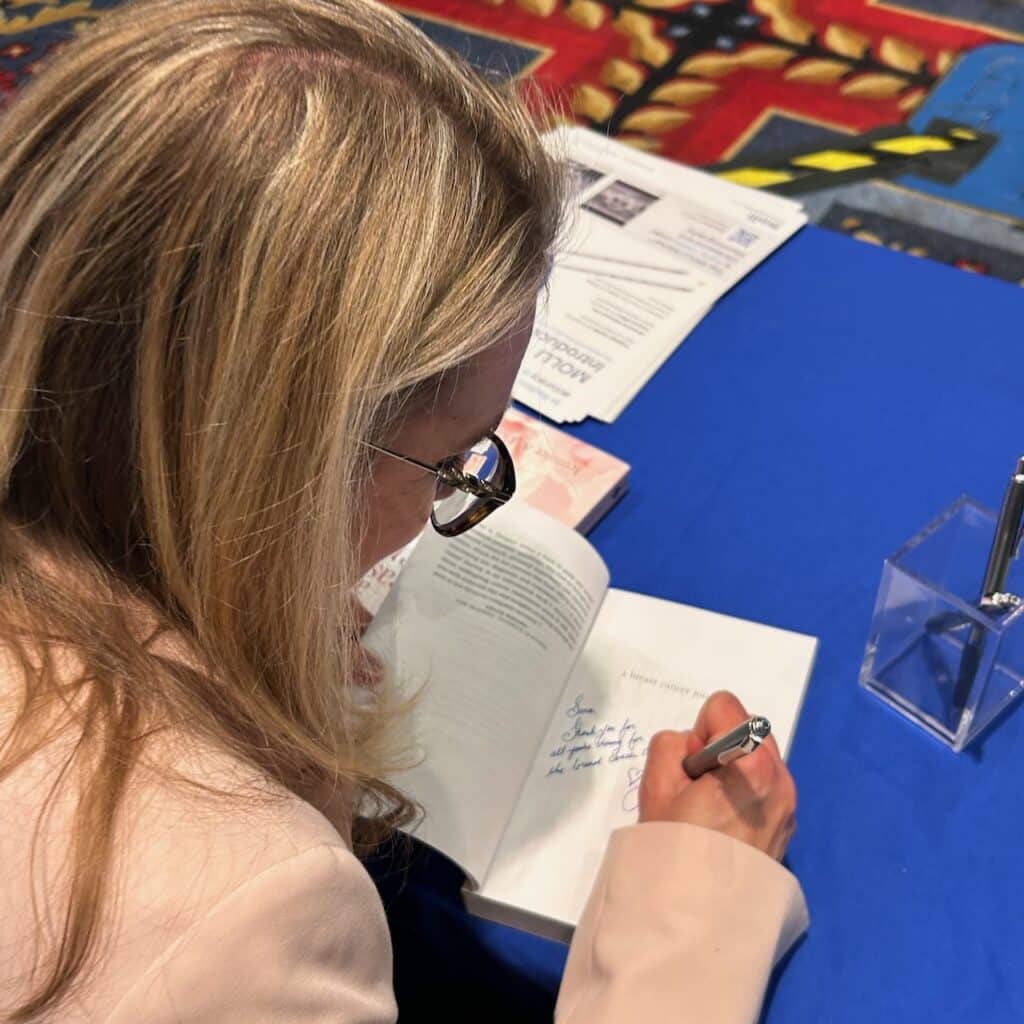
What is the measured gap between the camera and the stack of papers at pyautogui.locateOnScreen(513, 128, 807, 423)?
3.34 ft

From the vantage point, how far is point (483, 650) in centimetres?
81

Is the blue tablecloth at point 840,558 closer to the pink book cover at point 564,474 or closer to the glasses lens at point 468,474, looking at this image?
the pink book cover at point 564,474

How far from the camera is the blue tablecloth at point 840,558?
674 mm

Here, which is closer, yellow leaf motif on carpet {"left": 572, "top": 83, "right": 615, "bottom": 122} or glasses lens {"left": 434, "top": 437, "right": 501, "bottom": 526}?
glasses lens {"left": 434, "top": 437, "right": 501, "bottom": 526}

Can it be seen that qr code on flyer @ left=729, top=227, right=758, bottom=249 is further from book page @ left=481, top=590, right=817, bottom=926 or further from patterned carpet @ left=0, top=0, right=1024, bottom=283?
patterned carpet @ left=0, top=0, right=1024, bottom=283

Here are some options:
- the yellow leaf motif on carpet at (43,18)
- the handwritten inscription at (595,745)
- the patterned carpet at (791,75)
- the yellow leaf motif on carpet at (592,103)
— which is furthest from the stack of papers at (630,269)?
the yellow leaf motif on carpet at (43,18)

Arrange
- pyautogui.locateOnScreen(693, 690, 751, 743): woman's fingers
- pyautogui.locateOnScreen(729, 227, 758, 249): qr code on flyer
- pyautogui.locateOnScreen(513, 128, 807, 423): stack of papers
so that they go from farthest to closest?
1. pyautogui.locateOnScreen(729, 227, 758, 249): qr code on flyer
2. pyautogui.locateOnScreen(513, 128, 807, 423): stack of papers
3. pyautogui.locateOnScreen(693, 690, 751, 743): woman's fingers

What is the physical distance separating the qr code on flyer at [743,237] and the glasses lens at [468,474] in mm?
516

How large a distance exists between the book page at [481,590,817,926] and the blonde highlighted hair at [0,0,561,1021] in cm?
23

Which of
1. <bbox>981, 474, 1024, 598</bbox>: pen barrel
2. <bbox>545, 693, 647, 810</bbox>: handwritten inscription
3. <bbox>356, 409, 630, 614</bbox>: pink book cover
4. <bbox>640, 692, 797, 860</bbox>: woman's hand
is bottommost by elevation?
<bbox>545, 693, 647, 810</bbox>: handwritten inscription

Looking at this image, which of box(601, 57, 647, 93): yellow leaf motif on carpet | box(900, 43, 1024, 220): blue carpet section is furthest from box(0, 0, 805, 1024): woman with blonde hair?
box(601, 57, 647, 93): yellow leaf motif on carpet

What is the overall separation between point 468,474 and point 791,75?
64.7 inches

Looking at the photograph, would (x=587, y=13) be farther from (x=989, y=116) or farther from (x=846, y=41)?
(x=989, y=116)

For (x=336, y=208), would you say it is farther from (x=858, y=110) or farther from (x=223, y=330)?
(x=858, y=110)
